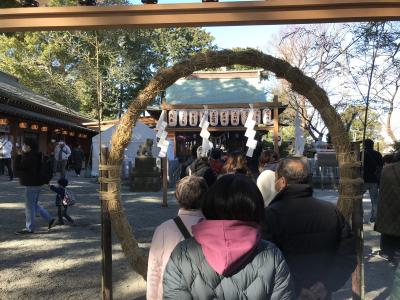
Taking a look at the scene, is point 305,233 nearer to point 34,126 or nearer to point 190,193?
point 190,193

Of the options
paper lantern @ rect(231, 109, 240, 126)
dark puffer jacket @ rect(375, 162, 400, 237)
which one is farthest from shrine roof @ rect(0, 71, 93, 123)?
dark puffer jacket @ rect(375, 162, 400, 237)

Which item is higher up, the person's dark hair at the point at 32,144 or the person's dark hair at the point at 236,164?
the person's dark hair at the point at 32,144

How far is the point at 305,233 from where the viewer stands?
261cm

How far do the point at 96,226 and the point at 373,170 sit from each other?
17.3 feet

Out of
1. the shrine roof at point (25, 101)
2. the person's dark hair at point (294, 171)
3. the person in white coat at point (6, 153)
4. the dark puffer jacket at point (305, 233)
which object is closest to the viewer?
the dark puffer jacket at point (305, 233)

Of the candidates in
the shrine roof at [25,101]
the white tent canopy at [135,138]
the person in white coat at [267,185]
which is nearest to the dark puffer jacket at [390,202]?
the person in white coat at [267,185]

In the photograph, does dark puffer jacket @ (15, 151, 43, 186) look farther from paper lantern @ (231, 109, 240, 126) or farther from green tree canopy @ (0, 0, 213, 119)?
green tree canopy @ (0, 0, 213, 119)

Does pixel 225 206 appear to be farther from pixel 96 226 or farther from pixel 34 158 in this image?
pixel 96 226

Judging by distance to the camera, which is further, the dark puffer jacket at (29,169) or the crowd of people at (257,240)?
the dark puffer jacket at (29,169)

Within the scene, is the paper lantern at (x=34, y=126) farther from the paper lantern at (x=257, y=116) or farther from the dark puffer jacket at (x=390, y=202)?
the dark puffer jacket at (x=390, y=202)

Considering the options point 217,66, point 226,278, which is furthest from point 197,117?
point 226,278

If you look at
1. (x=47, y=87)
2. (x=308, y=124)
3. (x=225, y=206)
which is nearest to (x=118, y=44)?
(x=47, y=87)

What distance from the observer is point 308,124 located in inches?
1011

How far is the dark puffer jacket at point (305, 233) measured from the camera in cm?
259
